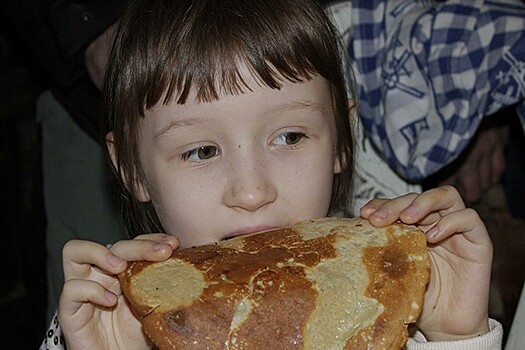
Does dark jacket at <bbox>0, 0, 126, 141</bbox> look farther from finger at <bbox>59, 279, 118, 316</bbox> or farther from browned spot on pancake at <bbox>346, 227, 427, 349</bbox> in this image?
browned spot on pancake at <bbox>346, 227, 427, 349</bbox>

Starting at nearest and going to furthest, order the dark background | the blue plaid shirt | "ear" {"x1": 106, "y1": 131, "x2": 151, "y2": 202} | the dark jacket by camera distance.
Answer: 1. "ear" {"x1": 106, "y1": 131, "x2": 151, "y2": 202}
2. the blue plaid shirt
3. the dark jacket
4. the dark background

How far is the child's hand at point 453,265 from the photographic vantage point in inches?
54.1

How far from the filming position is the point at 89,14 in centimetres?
215

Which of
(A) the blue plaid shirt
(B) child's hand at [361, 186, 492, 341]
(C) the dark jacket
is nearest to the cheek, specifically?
(B) child's hand at [361, 186, 492, 341]

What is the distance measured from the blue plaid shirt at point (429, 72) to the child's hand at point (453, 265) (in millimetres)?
610

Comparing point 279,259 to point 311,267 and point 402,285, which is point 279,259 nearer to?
point 311,267

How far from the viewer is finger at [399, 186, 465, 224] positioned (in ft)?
4.31

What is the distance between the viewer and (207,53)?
141cm

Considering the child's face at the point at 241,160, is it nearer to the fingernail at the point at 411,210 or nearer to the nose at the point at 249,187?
the nose at the point at 249,187

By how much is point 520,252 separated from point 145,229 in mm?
1023

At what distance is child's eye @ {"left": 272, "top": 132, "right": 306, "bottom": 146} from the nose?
0.17ft

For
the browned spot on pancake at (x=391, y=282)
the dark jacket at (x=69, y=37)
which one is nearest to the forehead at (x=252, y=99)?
the browned spot on pancake at (x=391, y=282)

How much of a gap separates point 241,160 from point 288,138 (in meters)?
0.10

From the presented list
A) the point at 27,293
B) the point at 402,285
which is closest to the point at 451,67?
the point at 402,285
